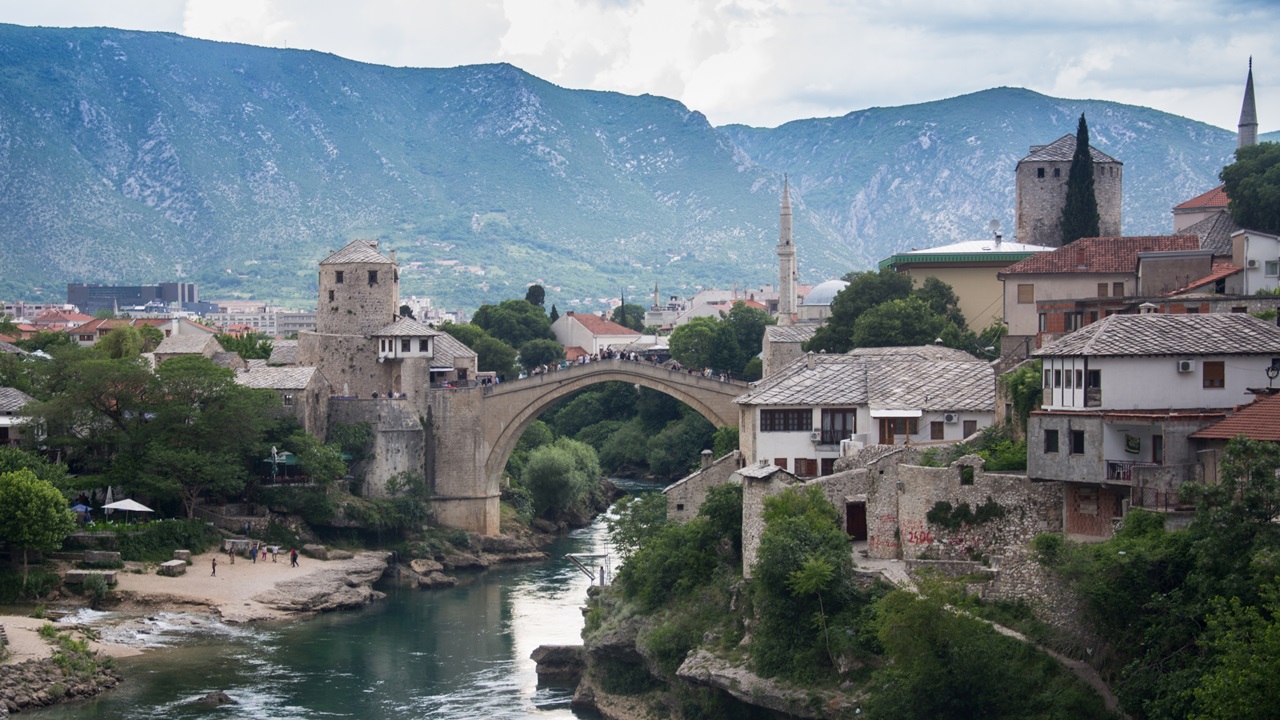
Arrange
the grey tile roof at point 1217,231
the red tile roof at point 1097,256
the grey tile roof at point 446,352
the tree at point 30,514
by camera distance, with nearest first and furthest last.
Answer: the red tile roof at point 1097,256 < the grey tile roof at point 1217,231 < the tree at point 30,514 < the grey tile roof at point 446,352

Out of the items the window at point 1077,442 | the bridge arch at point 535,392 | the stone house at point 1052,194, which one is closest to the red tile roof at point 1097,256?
the window at point 1077,442

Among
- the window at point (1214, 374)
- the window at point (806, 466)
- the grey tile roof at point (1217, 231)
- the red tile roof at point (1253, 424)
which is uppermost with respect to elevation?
the grey tile roof at point (1217, 231)

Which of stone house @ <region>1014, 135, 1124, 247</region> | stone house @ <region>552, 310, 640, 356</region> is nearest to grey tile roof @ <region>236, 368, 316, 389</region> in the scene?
stone house @ <region>1014, 135, 1124, 247</region>

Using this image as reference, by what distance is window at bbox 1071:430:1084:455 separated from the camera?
123 ft

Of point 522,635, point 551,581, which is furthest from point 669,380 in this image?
point 522,635

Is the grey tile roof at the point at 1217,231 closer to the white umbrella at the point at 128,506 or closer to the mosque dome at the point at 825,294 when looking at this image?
the white umbrella at the point at 128,506

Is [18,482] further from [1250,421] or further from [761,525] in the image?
[1250,421]

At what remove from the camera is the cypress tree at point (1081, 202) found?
255 ft

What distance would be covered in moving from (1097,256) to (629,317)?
12292 centimetres

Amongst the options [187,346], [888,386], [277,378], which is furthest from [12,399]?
[888,386]

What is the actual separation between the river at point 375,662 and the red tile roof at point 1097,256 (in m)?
18.4

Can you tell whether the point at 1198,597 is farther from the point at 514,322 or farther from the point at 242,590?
the point at 514,322

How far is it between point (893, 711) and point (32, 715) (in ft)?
78.0

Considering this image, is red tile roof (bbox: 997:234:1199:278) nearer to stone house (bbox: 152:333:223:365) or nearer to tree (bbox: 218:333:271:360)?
stone house (bbox: 152:333:223:365)
